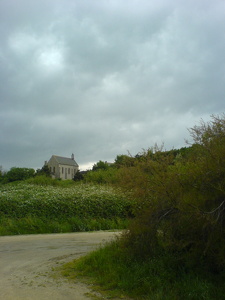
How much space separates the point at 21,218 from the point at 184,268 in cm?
1224

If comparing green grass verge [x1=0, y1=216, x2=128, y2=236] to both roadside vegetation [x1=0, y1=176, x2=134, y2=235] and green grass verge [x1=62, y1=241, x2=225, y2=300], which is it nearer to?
roadside vegetation [x1=0, y1=176, x2=134, y2=235]

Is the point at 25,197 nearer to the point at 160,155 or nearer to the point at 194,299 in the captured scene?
the point at 160,155

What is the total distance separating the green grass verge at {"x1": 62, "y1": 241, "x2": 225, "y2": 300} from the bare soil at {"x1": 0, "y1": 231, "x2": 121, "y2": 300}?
0.47m

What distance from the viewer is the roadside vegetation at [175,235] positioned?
6.10 meters

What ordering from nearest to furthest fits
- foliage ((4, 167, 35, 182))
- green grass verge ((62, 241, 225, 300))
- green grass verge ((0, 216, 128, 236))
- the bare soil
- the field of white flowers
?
1. green grass verge ((62, 241, 225, 300))
2. the bare soil
3. green grass verge ((0, 216, 128, 236))
4. the field of white flowers
5. foliage ((4, 167, 35, 182))

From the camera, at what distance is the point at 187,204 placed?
6.33 metres

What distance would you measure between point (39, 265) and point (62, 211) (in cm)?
934

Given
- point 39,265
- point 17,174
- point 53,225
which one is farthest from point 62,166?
point 39,265

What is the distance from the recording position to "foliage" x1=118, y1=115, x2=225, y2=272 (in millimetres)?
6138

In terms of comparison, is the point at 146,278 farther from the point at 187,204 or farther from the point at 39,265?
the point at 39,265

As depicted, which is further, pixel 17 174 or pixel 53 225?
pixel 17 174

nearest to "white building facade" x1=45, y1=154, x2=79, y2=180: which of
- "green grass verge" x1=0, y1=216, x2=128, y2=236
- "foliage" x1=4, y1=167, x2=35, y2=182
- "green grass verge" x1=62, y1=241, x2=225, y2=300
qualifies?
"foliage" x1=4, y1=167, x2=35, y2=182

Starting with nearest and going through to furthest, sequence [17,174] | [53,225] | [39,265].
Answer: [39,265]
[53,225]
[17,174]

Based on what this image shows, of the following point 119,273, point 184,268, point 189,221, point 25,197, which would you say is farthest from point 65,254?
point 25,197
